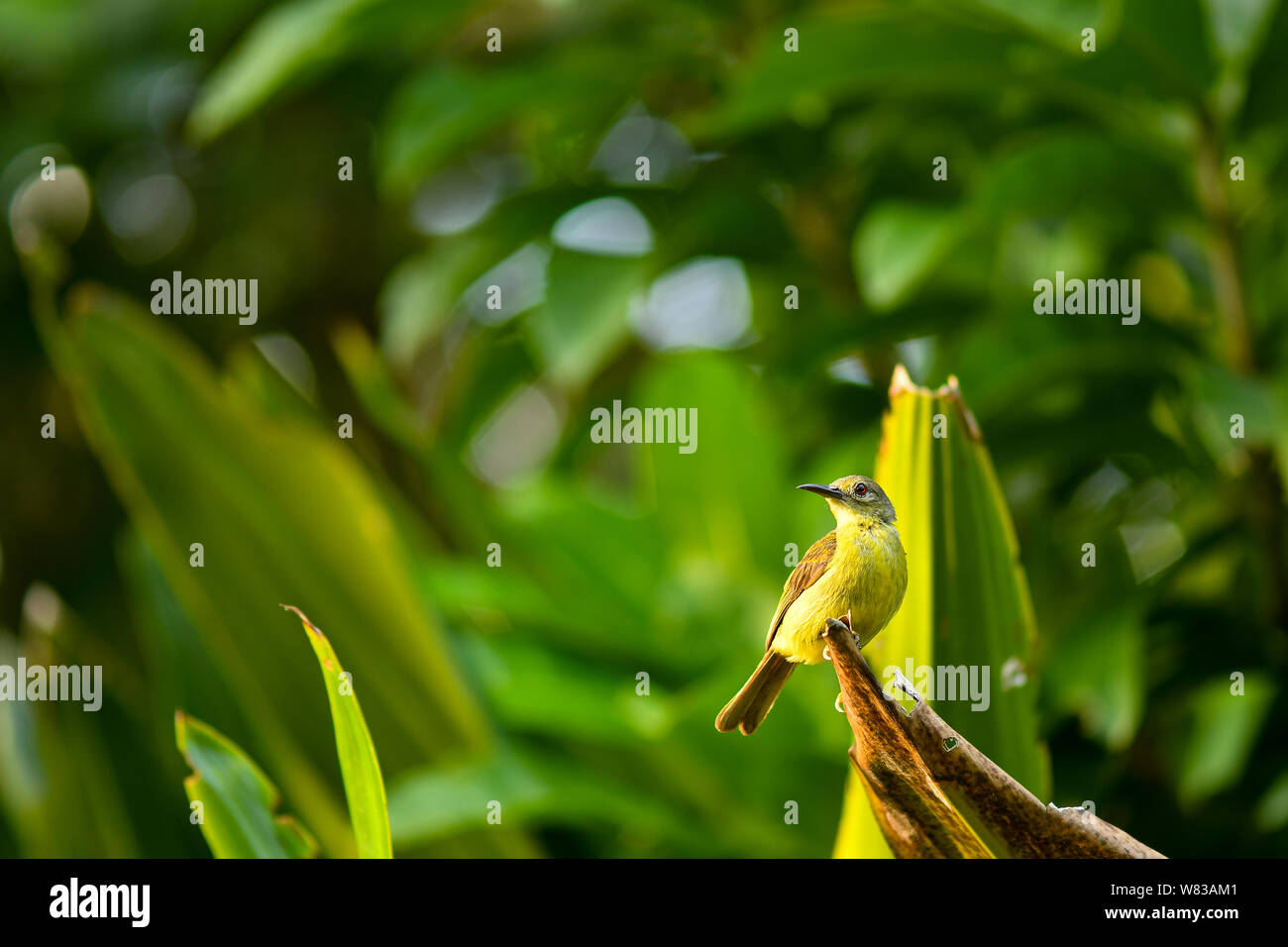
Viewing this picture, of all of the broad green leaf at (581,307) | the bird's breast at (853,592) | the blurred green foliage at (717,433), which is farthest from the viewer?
the broad green leaf at (581,307)

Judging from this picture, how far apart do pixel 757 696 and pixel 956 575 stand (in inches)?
1.7

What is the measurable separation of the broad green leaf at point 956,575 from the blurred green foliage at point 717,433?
0.07m

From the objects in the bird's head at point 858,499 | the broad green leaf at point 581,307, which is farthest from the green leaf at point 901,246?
the bird's head at point 858,499

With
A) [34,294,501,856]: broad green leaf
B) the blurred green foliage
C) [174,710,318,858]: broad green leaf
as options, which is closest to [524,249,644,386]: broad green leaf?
the blurred green foliage

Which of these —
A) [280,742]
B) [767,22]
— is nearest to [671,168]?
[767,22]

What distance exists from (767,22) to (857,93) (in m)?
0.08

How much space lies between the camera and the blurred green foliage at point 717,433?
1.11 ft

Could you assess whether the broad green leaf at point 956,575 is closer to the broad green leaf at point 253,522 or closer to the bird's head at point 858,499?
the bird's head at point 858,499

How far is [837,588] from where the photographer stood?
0.15m

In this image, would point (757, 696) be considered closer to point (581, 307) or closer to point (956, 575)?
point (956, 575)

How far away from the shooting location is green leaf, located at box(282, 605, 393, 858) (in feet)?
0.54

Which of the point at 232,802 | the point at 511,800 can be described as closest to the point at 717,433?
the point at 511,800
